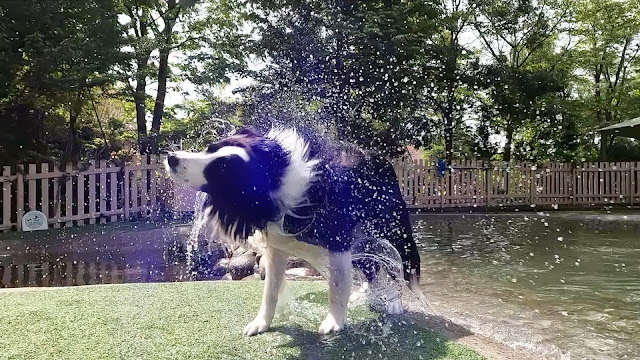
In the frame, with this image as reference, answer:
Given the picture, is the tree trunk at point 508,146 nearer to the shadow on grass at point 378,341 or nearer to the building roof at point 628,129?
the building roof at point 628,129

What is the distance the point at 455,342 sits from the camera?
3.13m

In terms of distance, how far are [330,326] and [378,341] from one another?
0.30 m

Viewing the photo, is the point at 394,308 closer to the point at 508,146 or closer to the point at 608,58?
the point at 508,146

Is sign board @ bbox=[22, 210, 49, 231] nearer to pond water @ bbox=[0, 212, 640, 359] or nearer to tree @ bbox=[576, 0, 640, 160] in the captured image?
pond water @ bbox=[0, 212, 640, 359]

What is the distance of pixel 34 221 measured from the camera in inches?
330

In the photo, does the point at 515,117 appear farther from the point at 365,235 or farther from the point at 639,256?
the point at 365,235

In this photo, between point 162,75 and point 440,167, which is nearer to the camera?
point 440,167

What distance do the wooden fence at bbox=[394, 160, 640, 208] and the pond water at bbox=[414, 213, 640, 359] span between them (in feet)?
11.6

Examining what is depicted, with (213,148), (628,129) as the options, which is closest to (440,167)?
(628,129)

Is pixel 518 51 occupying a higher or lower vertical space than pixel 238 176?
higher

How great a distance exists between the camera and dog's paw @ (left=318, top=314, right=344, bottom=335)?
123 inches

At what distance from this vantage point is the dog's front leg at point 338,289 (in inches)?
119

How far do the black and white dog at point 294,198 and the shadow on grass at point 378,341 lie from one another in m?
0.13

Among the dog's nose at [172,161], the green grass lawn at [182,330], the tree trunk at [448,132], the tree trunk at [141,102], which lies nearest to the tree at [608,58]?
the tree trunk at [448,132]
